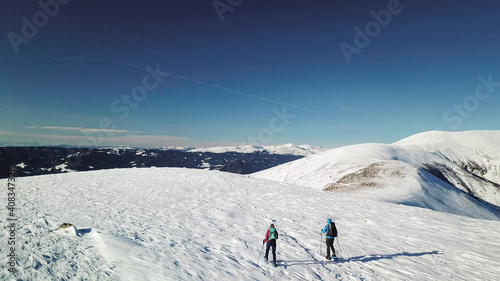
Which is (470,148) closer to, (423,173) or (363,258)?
(423,173)

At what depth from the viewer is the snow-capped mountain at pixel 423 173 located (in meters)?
43.0

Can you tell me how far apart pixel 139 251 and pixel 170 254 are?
1.36 m

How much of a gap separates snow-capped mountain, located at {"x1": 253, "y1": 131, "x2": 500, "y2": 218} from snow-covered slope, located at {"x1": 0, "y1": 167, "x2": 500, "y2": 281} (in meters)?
21.0

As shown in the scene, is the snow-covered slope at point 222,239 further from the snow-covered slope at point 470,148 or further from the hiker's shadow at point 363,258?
the snow-covered slope at point 470,148

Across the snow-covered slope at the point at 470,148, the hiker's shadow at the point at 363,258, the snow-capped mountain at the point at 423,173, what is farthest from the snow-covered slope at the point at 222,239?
the snow-covered slope at the point at 470,148

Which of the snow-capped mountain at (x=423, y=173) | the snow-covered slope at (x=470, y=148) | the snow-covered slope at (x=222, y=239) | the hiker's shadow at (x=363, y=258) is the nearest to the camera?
the snow-covered slope at (x=222, y=239)

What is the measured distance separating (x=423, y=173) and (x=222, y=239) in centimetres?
6312

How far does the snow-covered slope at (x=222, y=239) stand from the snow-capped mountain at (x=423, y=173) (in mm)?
21007

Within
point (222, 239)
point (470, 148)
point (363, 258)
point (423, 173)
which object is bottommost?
point (363, 258)

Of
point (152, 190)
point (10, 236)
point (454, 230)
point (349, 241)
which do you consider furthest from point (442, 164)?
point (10, 236)

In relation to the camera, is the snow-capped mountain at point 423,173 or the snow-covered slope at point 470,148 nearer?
the snow-capped mountain at point 423,173

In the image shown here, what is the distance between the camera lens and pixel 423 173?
55906 mm

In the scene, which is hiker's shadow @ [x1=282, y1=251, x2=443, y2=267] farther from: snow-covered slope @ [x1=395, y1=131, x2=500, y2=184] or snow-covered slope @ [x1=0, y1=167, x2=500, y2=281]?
snow-covered slope @ [x1=395, y1=131, x2=500, y2=184]

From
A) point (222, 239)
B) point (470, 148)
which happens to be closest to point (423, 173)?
point (222, 239)
